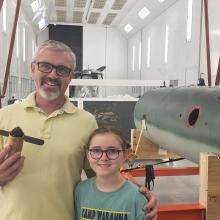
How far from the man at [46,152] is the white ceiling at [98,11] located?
9.58 metres

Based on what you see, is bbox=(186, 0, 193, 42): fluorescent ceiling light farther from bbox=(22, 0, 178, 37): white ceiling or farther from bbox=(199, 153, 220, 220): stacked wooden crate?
bbox=(199, 153, 220, 220): stacked wooden crate

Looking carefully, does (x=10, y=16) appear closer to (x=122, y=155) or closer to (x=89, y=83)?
(x=89, y=83)

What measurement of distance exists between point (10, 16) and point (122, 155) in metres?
8.43

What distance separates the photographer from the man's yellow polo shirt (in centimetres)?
165

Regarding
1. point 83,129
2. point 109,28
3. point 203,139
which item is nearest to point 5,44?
point 203,139

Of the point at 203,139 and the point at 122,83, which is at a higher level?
the point at 122,83

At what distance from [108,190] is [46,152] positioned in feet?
1.13

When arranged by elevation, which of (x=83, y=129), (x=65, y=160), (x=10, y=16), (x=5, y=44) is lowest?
(x=65, y=160)

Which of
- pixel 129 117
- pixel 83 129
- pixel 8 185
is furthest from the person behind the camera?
pixel 129 117

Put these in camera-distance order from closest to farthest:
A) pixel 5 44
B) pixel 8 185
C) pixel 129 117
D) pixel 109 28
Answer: pixel 8 185
pixel 129 117
pixel 5 44
pixel 109 28

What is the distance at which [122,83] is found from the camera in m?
6.89

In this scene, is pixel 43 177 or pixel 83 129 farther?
pixel 83 129

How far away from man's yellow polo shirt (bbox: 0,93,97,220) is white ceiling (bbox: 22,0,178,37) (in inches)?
379

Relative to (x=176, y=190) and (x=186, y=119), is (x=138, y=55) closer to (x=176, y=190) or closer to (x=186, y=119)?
(x=176, y=190)
